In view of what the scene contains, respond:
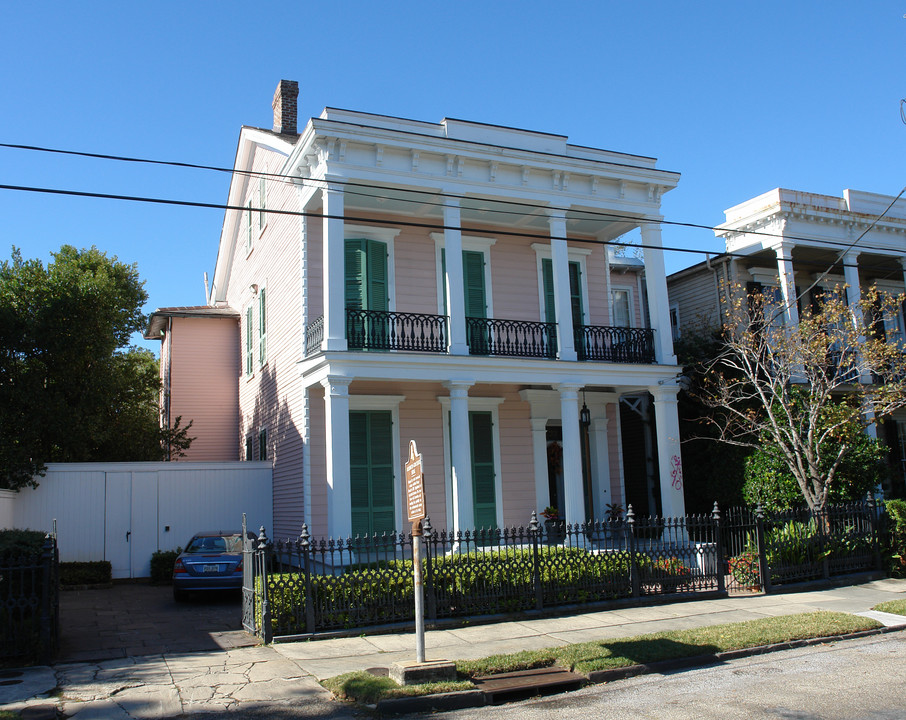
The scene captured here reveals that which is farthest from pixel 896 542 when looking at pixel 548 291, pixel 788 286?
pixel 548 291

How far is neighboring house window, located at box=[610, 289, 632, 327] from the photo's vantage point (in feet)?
74.0

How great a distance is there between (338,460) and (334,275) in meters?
3.43

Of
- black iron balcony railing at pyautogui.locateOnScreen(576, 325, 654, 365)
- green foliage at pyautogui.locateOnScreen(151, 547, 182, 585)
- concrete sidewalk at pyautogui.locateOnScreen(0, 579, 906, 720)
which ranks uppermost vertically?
black iron balcony railing at pyautogui.locateOnScreen(576, 325, 654, 365)

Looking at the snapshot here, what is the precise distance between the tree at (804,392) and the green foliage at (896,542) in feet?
4.48

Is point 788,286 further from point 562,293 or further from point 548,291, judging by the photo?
point 562,293

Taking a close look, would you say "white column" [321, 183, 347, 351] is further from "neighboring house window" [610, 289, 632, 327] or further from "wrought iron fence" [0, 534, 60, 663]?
"neighboring house window" [610, 289, 632, 327]

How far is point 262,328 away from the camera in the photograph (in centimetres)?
2039

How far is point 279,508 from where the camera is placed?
18.4 meters

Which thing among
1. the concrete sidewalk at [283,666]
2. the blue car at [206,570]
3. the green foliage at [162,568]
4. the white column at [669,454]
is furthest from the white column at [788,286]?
the green foliage at [162,568]

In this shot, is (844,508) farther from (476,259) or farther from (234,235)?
(234,235)

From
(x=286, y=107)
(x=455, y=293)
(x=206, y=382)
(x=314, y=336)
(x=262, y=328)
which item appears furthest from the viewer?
(x=206, y=382)

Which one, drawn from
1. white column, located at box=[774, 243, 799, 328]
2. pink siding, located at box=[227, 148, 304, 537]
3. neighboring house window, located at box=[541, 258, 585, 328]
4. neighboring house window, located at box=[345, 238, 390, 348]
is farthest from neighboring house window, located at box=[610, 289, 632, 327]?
pink siding, located at box=[227, 148, 304, 537]

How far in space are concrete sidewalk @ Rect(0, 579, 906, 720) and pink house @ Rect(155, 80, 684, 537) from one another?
407cm

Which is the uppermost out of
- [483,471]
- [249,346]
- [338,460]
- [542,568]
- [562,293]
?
[249,346]
